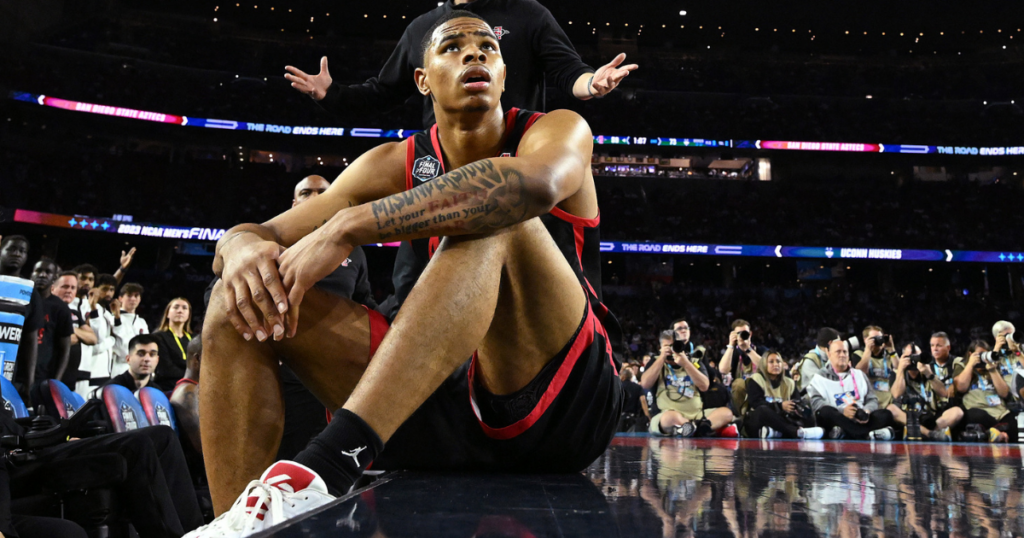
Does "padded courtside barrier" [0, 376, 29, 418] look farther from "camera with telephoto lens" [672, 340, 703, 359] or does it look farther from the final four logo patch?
"camera with telephoto lens" [672, 340, 703, 359]

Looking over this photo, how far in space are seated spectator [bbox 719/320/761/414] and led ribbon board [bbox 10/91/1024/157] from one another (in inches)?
515


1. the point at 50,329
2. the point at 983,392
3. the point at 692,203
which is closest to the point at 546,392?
the point at 50,329

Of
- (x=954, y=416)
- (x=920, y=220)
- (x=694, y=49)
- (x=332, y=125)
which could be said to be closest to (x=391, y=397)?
(x=954, y=416)

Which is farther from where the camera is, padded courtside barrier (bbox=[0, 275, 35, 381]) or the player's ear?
padded courtside barrier (bbox=[0, 275, 35, 381])

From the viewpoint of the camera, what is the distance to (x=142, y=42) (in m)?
20.7

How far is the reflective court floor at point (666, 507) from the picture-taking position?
92 centimetres

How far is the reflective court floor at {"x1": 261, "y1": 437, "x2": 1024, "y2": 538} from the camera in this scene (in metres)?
0.92

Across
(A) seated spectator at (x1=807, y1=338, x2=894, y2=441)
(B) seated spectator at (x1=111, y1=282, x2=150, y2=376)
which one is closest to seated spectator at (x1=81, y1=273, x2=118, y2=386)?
(B) seated spectator at (x1=111, y1=282, x2=150, y2=376)

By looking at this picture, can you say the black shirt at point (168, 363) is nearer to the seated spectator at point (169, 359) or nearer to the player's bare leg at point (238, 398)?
the seated spectator at point (169, 359)

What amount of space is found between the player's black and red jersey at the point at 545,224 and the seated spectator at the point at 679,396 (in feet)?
17.1

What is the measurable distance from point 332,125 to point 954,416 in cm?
1712

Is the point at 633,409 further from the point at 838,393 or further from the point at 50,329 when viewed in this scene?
the point at 50,329

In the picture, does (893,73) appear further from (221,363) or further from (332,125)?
(221,363)

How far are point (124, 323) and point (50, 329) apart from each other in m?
1.66
